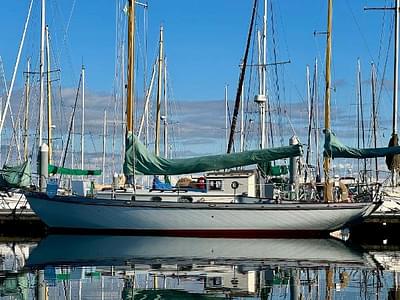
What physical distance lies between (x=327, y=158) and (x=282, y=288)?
21.9 meters

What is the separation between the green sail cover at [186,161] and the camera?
39.4 m

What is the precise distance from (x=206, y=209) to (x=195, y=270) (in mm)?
14422

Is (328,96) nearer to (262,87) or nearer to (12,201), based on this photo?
(262,87)

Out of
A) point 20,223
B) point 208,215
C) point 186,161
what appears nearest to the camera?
point 208,215

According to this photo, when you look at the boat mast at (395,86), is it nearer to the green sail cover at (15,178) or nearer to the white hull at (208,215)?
the white hull at (208,215)

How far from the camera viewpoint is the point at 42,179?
1709 inches

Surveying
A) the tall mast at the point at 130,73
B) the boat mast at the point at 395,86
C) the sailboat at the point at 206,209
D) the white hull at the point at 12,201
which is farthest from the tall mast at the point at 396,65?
the white hull at the point at 12,201

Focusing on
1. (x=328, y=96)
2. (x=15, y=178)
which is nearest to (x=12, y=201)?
(x=15, y=178)

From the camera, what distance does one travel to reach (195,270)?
24.7 m

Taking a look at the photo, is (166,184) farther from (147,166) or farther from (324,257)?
(324,257)

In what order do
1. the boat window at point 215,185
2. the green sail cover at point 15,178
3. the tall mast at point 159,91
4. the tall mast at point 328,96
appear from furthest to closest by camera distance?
the tall mast at point 159,91
the green sail cover at point 15,178
the tall mast at point 328,96
the boat window at point 215,185

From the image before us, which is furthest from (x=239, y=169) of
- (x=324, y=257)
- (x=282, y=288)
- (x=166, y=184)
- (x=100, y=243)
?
(x=282, y=288)

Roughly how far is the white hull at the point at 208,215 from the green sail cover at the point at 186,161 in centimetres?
174

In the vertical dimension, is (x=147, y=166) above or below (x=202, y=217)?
above
